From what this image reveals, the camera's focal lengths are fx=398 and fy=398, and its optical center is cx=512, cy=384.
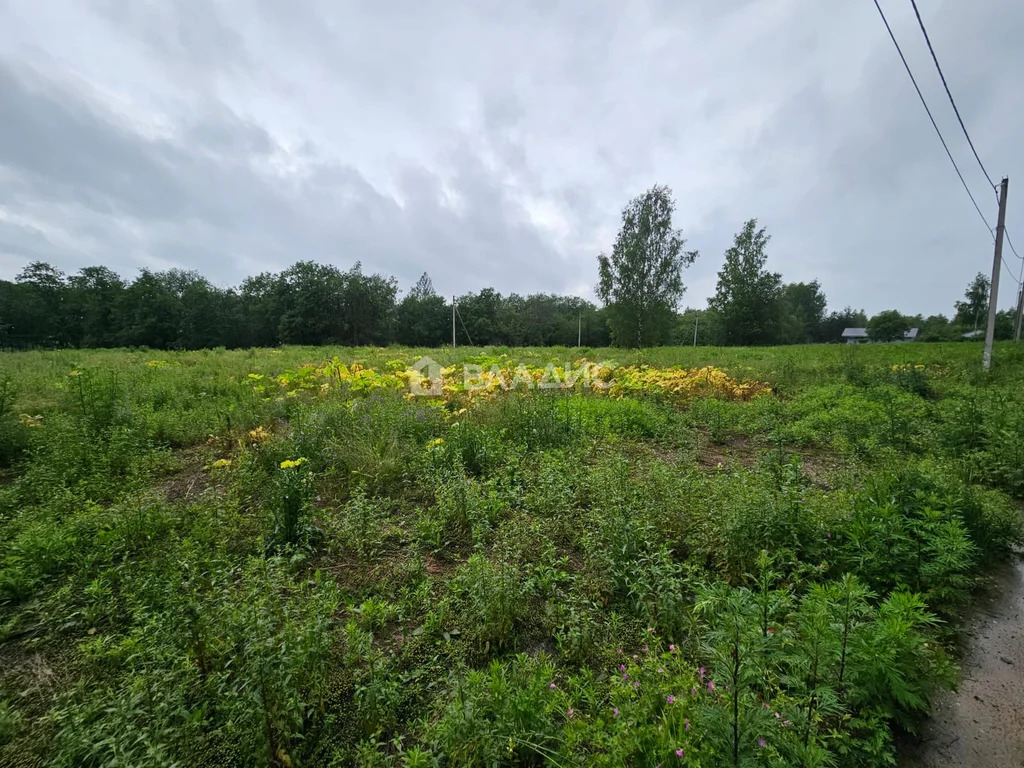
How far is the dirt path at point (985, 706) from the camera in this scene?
63.6 inches

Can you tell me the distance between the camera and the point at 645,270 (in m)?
28.4

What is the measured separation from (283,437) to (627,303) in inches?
1076

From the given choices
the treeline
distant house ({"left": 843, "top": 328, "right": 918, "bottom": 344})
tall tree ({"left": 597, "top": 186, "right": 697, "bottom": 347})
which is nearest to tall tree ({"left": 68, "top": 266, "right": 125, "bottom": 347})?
the treeline

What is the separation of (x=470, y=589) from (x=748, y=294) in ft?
151

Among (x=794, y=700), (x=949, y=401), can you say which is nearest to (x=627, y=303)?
(x=949, y=401)

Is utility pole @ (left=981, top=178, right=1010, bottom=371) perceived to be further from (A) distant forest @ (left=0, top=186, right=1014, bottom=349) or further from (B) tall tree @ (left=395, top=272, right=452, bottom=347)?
(B) tall tree @ (left=395, top=272, right=452, bottom=347)

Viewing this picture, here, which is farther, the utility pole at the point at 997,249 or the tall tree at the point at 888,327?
the tall tree at the point at 888,327

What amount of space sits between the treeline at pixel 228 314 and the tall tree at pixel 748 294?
25.0m

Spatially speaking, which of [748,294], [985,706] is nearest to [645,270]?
[748,294]

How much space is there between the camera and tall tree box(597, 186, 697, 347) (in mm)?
27953

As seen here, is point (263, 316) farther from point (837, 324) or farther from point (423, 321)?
point (837, 324)

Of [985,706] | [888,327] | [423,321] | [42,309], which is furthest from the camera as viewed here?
[888,327]

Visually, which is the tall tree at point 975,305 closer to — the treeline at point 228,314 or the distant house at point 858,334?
the distant house at point 858,334

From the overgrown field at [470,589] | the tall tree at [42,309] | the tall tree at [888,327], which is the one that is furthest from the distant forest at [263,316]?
the overgrown field at [470,589]
